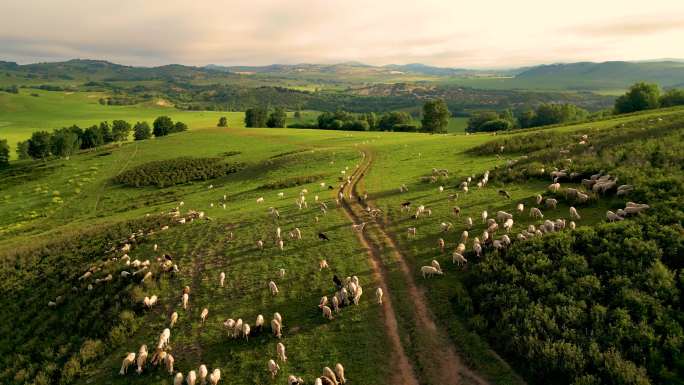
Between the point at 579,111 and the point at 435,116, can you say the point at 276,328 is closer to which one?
the point at 435,116

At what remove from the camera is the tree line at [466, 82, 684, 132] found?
316 feet

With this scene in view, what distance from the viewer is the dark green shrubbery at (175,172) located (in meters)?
71.2

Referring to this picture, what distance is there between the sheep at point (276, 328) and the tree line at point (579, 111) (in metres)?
79.1

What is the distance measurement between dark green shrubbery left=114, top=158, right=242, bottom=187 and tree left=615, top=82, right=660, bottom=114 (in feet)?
330

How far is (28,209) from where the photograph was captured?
63625 mm

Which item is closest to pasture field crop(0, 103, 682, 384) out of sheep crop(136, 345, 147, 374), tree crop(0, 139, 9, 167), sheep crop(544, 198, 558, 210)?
sheep crop(136, 345, 147, 374)

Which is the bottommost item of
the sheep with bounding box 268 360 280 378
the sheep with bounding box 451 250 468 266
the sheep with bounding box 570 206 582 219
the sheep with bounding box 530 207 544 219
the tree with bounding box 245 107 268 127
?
the sheep with bounding box 268 360 280 378

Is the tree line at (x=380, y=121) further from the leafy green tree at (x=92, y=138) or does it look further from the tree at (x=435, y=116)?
the leafy green tree at (x=92, y=138)

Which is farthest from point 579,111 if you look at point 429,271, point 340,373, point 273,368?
point 273,368

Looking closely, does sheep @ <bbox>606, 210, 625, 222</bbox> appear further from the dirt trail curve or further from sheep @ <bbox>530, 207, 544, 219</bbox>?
the dirt trail curve

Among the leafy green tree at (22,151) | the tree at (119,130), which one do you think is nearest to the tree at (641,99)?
the tree at (119,130)

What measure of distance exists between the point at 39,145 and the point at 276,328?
126 meters

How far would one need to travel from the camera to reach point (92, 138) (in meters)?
125

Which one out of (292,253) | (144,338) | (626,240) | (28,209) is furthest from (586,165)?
(28,209)
